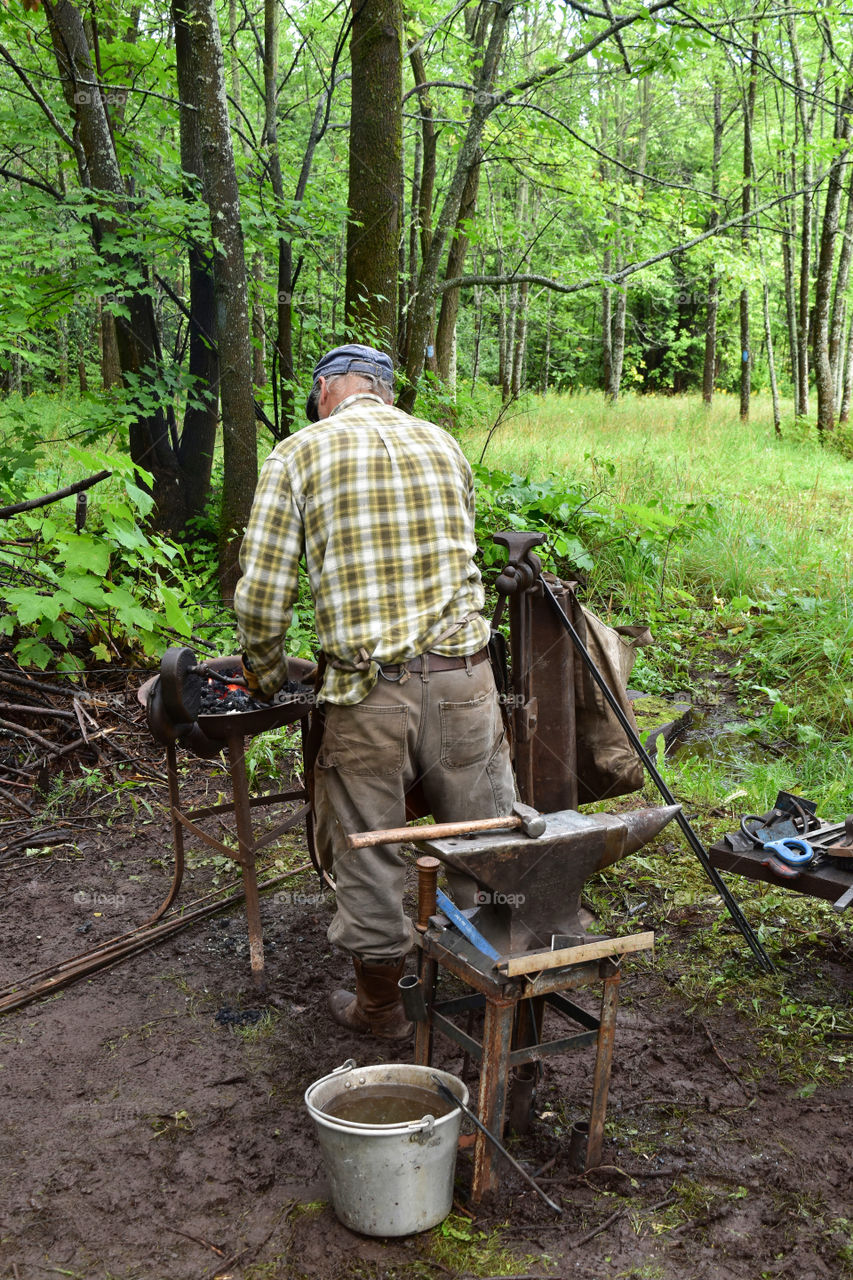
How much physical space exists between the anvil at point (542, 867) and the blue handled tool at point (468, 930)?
77 mm

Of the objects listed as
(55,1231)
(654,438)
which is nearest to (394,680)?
(55,1231)

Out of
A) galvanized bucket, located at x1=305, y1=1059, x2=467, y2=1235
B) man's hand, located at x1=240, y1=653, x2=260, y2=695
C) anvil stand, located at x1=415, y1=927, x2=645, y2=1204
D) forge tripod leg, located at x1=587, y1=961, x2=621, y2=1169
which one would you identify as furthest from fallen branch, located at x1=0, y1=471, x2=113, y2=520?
forge tripod leg, located at x1=587, y1=961, x2=621, y2=1169

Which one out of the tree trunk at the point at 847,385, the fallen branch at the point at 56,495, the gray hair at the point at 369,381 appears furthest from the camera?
the tree trunk at the point at 847,385

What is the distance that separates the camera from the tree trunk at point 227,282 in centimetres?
613

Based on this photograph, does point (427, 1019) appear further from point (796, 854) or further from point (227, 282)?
point (227, 282)

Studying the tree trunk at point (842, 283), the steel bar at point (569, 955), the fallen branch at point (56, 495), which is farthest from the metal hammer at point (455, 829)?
the tree trunk at point (842, 283)

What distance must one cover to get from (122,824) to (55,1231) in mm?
2670

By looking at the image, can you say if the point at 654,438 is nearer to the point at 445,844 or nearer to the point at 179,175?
the point at 179,175

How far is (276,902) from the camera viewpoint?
13.6 ft

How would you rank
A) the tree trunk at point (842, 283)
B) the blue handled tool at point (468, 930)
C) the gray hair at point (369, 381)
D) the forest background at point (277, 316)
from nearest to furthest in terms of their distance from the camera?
the blue handled tool at point (468, 930) < the gray hair at point (369, 381) < the forest background at point (277, 316) < the tree trunk at point (842, 283)

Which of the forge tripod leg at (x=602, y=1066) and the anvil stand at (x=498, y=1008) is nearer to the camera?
the anvil stand at (x=498, y=1008)

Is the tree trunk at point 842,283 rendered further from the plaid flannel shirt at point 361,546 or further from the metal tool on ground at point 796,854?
the plaid flannel shirt at point 361,546

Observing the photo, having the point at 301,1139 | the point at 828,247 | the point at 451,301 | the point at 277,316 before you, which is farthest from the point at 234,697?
the point at 828,247

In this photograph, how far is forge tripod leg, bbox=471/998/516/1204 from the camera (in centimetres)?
225
